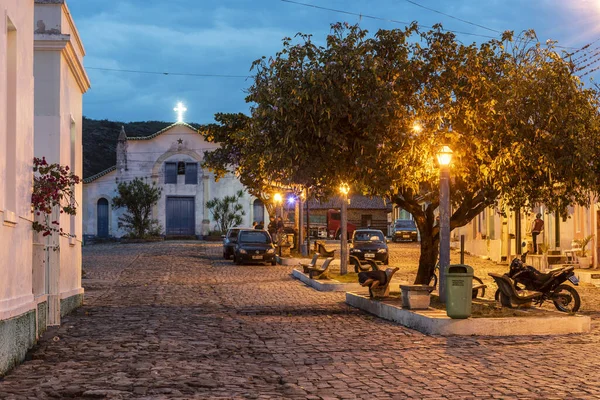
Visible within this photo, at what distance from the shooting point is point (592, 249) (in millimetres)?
29188

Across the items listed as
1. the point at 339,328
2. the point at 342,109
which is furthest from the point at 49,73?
the point at 339,328

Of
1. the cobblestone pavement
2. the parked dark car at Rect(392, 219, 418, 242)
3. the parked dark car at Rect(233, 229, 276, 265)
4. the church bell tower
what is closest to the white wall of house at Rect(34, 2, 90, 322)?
the cobblestone pavement

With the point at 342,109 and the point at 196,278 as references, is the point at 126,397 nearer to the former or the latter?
the point at 342,109

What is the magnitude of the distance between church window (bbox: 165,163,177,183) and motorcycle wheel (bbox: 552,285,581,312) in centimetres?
5424

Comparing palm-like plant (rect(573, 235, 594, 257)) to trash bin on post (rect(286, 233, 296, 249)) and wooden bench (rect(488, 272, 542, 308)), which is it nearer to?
wooden bench (rect(488, 272, 542, 308))

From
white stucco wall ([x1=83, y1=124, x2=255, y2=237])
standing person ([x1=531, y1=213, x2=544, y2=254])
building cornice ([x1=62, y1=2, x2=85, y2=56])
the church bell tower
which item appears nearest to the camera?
building cornice ([x1=62, y1=2, x2=85, y2=56])

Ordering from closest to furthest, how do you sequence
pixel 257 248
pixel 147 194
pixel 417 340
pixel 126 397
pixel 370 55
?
pixel 126 397 → pixel 417 340 → pixel 370 55 → pixel 257 248 → pixel 147 194

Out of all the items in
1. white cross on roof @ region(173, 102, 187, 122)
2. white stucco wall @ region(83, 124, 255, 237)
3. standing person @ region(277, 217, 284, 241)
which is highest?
white cross on roof @ region(173, 102, 187, 122)

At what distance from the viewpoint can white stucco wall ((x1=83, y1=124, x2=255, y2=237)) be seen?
68.0 m

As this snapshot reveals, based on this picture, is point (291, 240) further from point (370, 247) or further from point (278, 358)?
point (278, 358)

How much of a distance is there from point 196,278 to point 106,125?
112150 mm

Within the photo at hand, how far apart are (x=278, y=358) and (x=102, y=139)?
121m

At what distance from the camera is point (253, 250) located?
3594 cm

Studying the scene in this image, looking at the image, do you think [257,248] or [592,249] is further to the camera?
[257,248]
